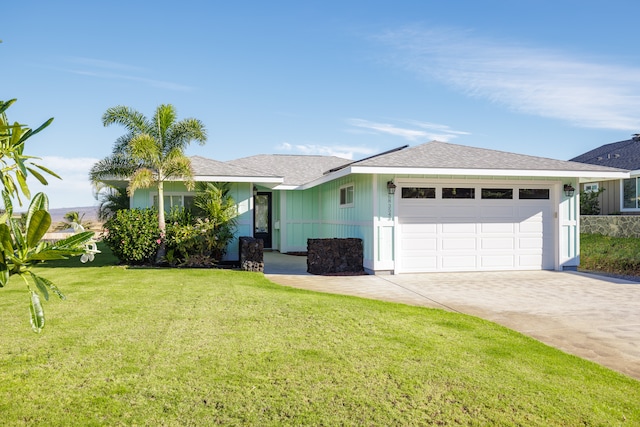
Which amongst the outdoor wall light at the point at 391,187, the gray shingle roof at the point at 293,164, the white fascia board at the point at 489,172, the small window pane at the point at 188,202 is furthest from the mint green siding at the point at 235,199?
the outdoor wall light at the point at 391,187

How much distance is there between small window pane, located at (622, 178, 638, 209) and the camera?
65.1ft

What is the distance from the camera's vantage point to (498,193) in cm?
1324

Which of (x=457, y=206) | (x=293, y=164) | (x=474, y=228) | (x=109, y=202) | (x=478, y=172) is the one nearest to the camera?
(x=478, y=172)

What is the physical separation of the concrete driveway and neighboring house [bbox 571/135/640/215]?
9335mm

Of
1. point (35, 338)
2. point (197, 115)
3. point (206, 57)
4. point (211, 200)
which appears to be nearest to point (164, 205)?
point (211, 200)

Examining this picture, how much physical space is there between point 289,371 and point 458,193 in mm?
9534

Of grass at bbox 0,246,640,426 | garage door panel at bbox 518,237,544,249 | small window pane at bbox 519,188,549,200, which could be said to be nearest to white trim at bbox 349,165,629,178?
small window pane at bbox 519,188,549,200

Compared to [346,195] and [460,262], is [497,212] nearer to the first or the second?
[460,262]

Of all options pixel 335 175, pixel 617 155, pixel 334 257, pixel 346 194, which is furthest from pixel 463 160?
pixel 617 155

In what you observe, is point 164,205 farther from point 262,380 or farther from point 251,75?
point 262,380

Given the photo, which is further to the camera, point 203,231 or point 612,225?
point 612,225

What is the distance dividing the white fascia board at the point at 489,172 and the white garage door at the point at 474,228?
0.76 metres

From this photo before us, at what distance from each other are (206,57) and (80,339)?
1115 centimetres

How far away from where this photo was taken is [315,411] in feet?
12.5
